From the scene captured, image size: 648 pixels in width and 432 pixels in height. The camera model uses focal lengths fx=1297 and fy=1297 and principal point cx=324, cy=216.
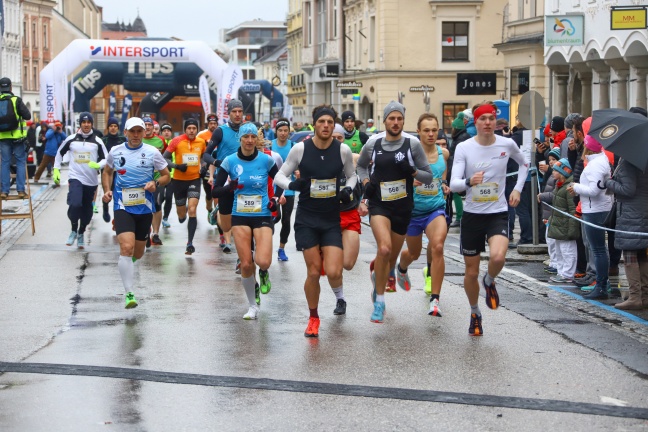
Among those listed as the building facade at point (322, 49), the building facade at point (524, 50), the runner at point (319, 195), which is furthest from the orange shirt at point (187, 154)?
the building facade at point (322, 49)

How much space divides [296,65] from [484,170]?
260 feet

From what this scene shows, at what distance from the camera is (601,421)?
7.20 m

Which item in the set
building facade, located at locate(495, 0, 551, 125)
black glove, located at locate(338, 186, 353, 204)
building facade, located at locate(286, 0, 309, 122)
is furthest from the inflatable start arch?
building facade, located at locate(286, 0, 309, 122)

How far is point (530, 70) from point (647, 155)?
2958cm

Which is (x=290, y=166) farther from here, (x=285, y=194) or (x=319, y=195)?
(x=285, y=194)

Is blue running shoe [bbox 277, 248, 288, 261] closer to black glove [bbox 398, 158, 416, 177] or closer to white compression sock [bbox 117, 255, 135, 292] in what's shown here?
white compression sock [bbox 117, 255, 135, 292]

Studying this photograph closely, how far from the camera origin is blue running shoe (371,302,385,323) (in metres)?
11.0

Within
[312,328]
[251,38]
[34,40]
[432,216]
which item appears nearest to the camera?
[312,328]

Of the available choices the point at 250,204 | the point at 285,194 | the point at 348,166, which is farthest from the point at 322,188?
the point at 285,194

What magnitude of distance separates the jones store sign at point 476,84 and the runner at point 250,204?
2732cm

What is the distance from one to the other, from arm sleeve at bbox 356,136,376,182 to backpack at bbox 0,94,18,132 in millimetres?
12091

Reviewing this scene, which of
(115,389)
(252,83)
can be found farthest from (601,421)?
(252,83)

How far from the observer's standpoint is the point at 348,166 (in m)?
10.7

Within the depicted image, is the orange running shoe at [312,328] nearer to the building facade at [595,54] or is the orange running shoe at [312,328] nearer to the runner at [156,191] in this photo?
the runner at [156,191]
